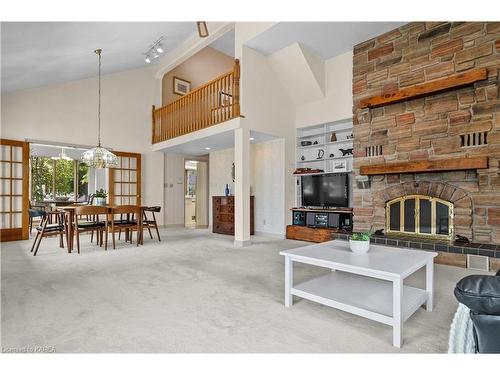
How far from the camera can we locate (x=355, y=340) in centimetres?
175

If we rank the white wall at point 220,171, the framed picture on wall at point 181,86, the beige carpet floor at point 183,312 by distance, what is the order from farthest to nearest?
1. the framed picture on wall at point 181,86
2. the white wall at point 220,171
3. the beige carpet floor at point 183,312

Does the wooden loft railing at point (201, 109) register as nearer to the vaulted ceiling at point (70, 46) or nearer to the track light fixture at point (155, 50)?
the track light fixture at point (155, 50)

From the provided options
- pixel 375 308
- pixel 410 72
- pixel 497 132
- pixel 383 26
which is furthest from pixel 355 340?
pixel 383 26

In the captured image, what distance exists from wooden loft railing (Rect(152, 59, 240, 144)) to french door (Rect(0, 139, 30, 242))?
9.51 feet

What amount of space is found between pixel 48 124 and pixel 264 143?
4.66 meters

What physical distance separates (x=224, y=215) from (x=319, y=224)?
2.25 metres

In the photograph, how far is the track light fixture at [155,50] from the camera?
18.7ft

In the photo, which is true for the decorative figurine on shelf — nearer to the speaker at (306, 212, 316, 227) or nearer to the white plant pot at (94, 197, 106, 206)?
the speaker at (306, 212, 316, 227)

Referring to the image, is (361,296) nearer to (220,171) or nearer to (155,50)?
(220,171)

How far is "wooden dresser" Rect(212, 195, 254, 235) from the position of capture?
21.1ft

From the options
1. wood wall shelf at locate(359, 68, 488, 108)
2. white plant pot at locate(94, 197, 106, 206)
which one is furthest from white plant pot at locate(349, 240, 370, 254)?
white plant pot at locate(94, 197, 106, 206)

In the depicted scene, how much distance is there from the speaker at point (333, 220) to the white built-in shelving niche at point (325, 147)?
36.0 inches

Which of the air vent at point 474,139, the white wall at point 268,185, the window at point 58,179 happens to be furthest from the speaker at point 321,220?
the window at point 58,179

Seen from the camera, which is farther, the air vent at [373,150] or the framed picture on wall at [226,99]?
the framed picture on wall at [226,99]
